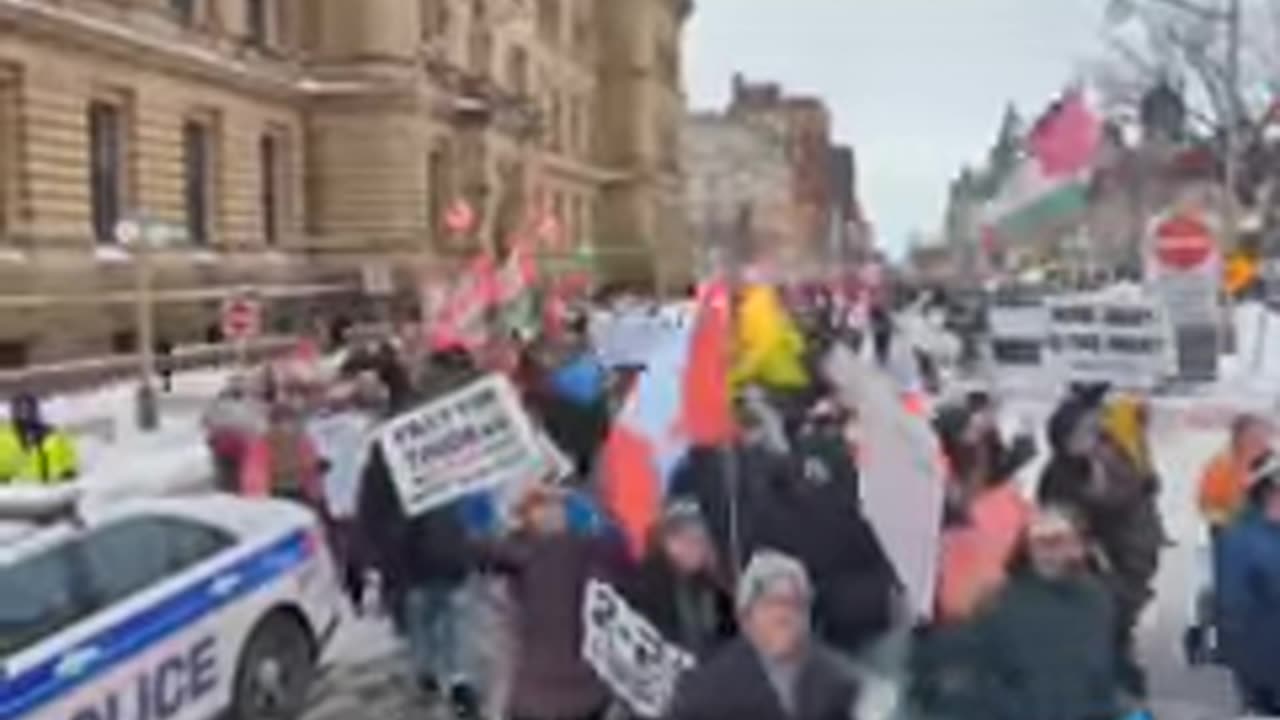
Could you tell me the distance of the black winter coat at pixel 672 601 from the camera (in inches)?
287

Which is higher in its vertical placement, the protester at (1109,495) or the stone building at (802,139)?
the stone building at (802,139)

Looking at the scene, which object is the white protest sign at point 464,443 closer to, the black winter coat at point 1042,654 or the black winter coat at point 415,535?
the black winter coat at point 415,535

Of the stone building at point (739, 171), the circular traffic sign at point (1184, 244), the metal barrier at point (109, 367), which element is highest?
the stone building at point (739, 171)

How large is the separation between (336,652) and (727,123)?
15306cm

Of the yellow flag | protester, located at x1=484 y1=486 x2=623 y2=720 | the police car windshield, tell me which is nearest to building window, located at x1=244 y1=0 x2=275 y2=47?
the yellow flag

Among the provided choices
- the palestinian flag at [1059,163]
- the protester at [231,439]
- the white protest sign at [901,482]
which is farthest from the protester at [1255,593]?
the palestinian flag at [1059,163]

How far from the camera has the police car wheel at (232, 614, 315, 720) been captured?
9586 mm

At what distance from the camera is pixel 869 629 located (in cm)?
808

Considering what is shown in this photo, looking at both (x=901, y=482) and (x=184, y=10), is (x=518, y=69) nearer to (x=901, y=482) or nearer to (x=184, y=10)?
(x=184, y=10)

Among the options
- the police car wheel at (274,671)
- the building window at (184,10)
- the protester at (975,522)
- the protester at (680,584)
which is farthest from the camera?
the building window at (184,10)

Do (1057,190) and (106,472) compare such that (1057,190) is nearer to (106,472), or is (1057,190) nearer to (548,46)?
(106,472)

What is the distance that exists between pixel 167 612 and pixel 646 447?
2355mm

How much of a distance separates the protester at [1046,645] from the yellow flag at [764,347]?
647 cm

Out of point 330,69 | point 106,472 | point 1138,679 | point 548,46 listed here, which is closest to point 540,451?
point 1138,679
